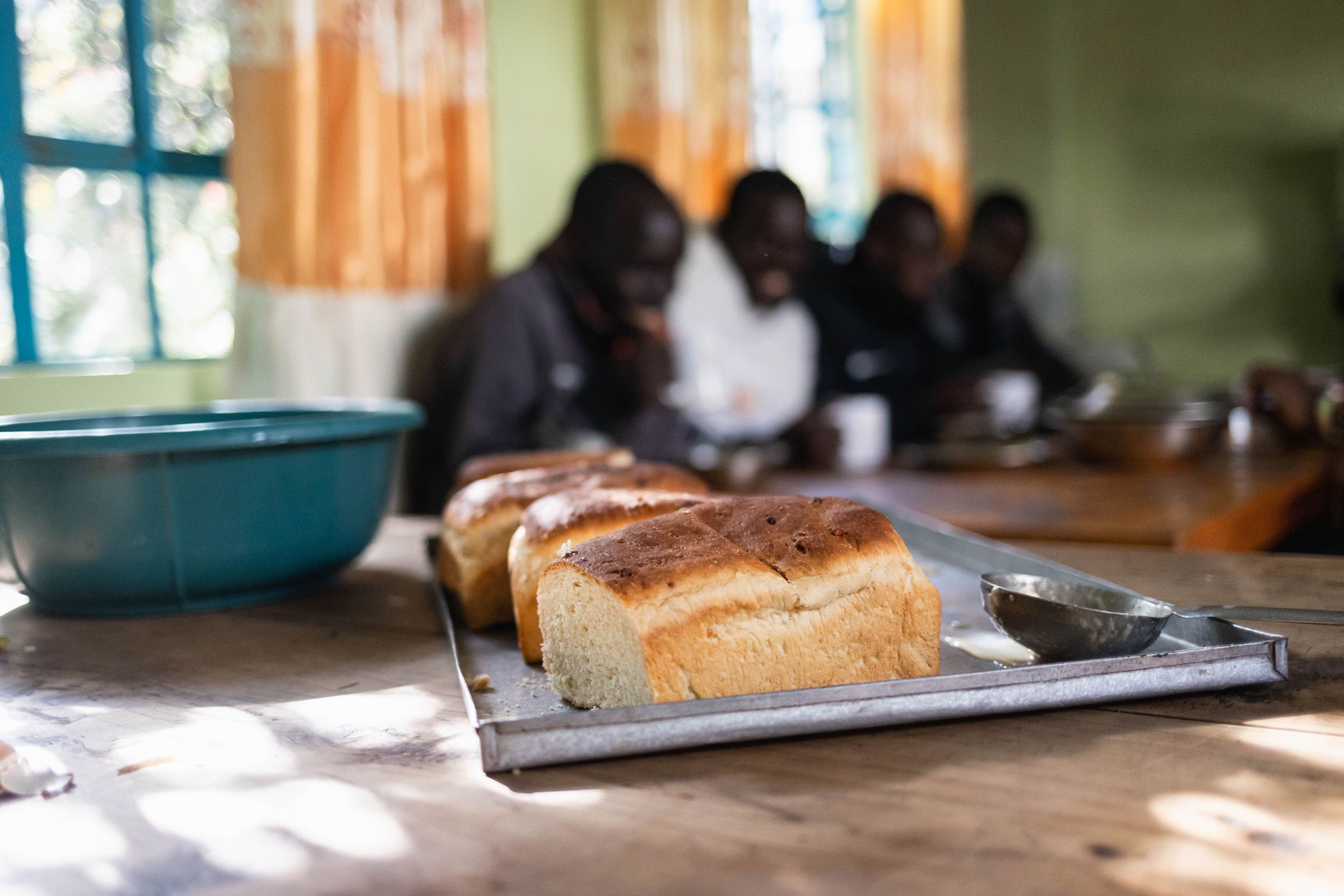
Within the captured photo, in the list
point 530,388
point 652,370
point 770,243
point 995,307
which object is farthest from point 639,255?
point 995,307

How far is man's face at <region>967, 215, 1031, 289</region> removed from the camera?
3.98 m

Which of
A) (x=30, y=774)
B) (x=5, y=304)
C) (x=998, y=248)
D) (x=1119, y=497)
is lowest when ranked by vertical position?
(x=1119, y=497)

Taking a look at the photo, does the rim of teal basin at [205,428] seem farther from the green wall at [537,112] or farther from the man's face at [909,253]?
the man's face at [909,253]

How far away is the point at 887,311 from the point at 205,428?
301 cm

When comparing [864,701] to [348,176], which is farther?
[348,176]

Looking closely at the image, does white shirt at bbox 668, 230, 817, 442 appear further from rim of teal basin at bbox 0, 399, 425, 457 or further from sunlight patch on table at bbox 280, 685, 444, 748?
sunlight patch on table at bbox 280, 685, 444, 748

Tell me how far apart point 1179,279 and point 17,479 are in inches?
181

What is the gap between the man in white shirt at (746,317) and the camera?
3031 mm

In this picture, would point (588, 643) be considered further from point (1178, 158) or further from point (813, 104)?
point (1178, 158)

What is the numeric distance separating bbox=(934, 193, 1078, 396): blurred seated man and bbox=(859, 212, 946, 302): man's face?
0.45 metres

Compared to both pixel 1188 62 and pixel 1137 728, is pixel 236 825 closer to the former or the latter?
pixel 1137 728

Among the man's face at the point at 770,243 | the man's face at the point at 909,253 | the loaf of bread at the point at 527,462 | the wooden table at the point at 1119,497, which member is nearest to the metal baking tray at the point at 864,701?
the loaf of bread at the point at 527,462

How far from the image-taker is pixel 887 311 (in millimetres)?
3611

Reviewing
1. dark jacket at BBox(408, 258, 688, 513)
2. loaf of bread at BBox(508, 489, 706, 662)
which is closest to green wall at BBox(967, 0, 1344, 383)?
dark jacket at BBox(408, 258, 688, 513)
